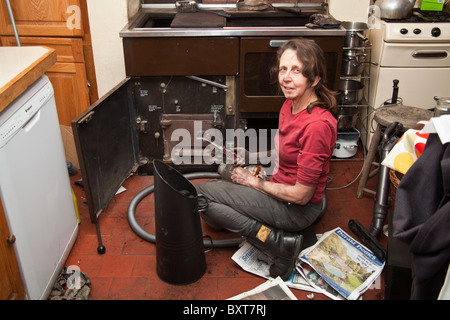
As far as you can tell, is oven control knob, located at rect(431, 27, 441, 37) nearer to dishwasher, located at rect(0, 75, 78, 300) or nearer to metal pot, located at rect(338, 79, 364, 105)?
metal pot, located at rect(338, 79, 364, 105)

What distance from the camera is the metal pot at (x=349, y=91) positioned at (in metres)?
3.19

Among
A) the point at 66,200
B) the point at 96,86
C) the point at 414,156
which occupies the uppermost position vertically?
the point at 414,156

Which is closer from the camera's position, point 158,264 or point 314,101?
point 314,101

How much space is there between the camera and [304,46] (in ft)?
6.47

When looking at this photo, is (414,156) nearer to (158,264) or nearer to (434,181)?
(434,181)

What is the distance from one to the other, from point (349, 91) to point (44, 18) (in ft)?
7.30

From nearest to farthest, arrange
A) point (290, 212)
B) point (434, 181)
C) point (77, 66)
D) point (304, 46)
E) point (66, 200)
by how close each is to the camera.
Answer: point (434, 181) < point (304, 46) < point (290, 212) < point (66, 200) < point (77, 66)

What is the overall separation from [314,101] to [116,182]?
1416 millimetres

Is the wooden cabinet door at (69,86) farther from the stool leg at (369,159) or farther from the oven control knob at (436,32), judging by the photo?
the oven control knob at (436,32)

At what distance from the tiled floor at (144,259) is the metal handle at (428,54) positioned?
3.32ft

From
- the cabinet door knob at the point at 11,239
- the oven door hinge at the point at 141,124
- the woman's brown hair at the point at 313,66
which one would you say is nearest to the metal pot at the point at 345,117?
the woman's brown hair at the point at 313,66

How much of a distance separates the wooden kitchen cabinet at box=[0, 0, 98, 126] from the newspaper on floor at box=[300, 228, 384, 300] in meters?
1.99

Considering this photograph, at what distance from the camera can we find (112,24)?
306cm

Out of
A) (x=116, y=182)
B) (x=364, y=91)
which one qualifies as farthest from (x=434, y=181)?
(x=364, y=91)
